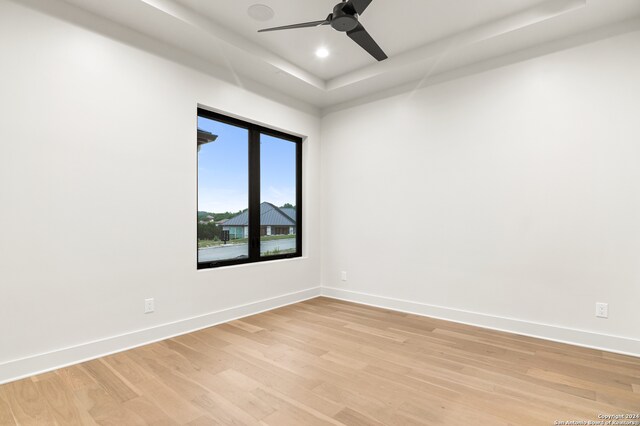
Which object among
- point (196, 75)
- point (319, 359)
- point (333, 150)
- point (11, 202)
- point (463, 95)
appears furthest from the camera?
point (333, 150)

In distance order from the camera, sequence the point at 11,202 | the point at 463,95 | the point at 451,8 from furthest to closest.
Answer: the point at 463,95 < the point at 451,8 < the point at 11,202

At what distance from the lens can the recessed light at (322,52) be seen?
3543 mm

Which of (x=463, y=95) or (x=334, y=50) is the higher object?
(x=334, y=50)

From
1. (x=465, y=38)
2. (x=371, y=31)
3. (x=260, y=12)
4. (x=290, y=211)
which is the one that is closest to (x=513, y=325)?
(x=465, y=38)

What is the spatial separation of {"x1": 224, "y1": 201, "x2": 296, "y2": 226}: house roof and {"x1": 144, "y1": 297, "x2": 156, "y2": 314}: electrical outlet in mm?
1182

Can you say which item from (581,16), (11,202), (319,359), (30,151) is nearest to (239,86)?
(30,151)

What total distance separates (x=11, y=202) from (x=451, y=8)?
3.76 meters

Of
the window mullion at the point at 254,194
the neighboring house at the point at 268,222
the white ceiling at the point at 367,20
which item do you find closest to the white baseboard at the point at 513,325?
the neighboring house at the point at 268,222

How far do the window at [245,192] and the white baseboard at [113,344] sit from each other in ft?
1.79

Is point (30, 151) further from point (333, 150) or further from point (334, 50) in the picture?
point (333, 150)

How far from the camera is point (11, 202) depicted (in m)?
2.29

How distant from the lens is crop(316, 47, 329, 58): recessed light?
139 inches

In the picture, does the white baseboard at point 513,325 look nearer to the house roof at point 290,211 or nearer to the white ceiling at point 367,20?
the house roof at point 290,211

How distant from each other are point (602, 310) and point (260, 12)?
3.95 metres
